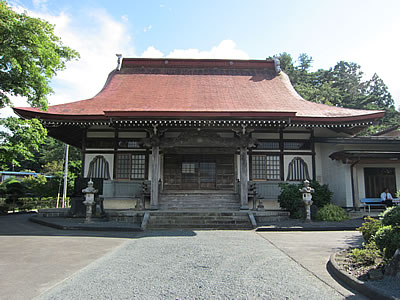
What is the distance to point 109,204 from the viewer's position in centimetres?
1245

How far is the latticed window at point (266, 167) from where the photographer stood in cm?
1273

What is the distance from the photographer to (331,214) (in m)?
10.4

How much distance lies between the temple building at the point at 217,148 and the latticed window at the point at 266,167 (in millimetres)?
45

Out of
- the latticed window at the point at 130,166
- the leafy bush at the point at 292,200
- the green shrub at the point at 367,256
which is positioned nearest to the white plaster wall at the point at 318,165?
the leafy bush at the point at 292,200

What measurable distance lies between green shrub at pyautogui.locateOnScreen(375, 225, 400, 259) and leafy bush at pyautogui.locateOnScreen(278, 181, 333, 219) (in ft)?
20.9

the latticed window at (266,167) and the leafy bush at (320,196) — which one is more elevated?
the latticed window at (266,167)

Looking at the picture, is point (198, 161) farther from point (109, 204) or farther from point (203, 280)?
point (203, 280)

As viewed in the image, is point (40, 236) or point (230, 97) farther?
point (230, 97)

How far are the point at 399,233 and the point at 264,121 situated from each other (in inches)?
264

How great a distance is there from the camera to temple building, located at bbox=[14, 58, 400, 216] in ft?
36.1

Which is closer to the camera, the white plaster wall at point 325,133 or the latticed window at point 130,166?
the latticed window at point 130,166

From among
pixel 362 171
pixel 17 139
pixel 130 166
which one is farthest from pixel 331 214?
pixel 17 139

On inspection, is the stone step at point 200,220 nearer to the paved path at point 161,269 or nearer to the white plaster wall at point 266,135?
the paved path at point 161,269

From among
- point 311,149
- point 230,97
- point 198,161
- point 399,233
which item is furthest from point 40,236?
point 311,149
